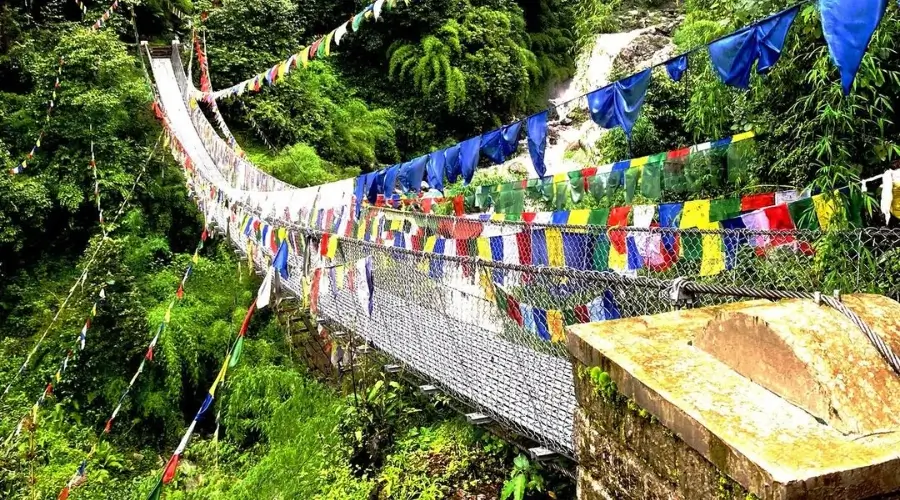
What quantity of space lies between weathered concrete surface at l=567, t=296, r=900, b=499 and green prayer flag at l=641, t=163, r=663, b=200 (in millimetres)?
4298

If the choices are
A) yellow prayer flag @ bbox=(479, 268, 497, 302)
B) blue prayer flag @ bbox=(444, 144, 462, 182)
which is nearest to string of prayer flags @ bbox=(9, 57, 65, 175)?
blue prayer flag @ bbox=(444, 144, 462, 182)

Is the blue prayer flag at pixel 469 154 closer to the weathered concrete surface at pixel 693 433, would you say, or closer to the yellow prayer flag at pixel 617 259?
the yellow prayer flag at pixel 617 259

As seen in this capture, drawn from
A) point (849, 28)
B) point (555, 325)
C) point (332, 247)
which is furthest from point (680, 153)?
point (555, 325)

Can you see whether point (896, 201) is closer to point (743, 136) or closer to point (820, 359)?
point (743, 136)

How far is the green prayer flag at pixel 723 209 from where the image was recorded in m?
4.43

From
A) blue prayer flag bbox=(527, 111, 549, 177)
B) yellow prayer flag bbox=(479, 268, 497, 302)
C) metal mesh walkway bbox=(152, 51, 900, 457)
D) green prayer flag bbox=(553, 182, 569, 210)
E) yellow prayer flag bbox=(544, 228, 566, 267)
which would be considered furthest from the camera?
green prayer flag bbox=(553, 182, 569, 210)

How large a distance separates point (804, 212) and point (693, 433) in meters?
3.36

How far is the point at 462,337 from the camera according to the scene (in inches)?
142

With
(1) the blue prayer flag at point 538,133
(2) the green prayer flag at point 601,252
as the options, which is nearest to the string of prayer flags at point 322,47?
(1) the blue prayer flag at point 538,133

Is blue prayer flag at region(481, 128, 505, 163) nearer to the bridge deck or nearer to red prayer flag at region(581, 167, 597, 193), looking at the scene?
red prayer flag at region(581, 167, 597, 193)

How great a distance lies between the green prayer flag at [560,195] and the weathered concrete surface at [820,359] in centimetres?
604

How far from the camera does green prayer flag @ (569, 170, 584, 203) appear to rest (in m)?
6.84

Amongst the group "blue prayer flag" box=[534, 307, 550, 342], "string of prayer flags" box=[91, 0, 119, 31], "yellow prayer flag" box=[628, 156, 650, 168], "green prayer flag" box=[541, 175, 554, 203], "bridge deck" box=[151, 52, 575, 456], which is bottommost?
"bridge deck" box=[151, 52, 575, 456]

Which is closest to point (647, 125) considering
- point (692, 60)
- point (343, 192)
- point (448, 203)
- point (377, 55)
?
point (692, 60)
